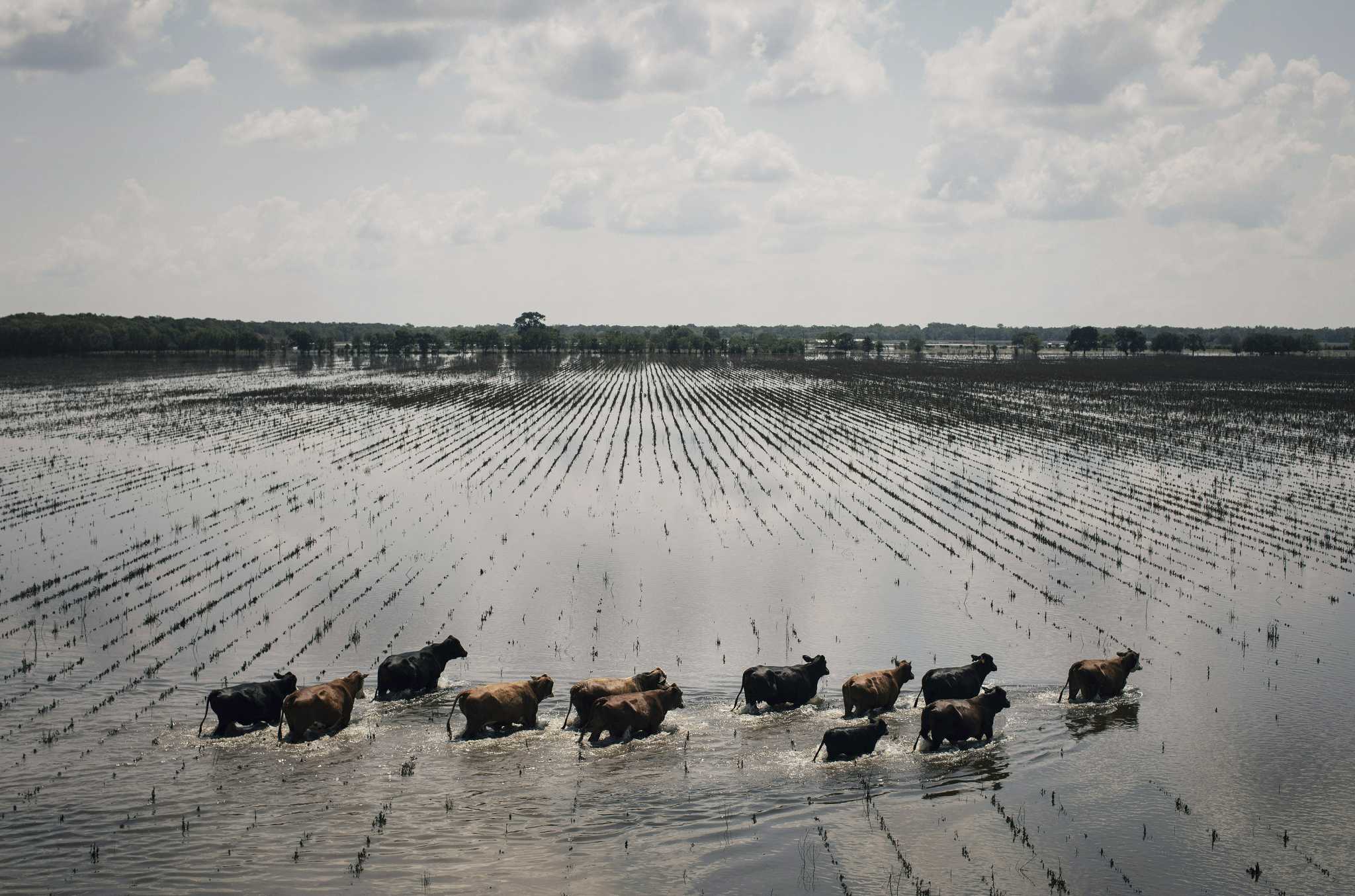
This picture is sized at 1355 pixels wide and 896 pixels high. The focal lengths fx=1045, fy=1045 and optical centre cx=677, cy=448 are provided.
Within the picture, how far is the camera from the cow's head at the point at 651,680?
16.6 metres

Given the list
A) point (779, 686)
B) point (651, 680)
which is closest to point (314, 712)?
point (651, 680)

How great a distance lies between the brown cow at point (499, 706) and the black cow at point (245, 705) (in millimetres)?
2639

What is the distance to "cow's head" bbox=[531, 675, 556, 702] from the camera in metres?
16.3

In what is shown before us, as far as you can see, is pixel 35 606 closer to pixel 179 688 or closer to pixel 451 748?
pixel 179 688

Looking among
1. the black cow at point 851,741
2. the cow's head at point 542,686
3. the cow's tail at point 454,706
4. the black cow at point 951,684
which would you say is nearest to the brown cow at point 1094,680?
the black cow at point 951,684

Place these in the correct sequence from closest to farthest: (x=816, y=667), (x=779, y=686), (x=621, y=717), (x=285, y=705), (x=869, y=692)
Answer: (x=285, y=705) → (x=621, y=717) → (x=869, y=692) → (x=779, y=686) → (x=816, y=667)

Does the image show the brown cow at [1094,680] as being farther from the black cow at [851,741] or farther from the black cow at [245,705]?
the black cow at [245,705]

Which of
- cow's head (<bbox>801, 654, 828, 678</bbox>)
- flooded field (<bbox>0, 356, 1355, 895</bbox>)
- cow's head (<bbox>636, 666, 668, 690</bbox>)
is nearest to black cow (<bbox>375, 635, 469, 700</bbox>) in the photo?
flooded field (<bbox>0, 356, 1355, 895</bbox>)

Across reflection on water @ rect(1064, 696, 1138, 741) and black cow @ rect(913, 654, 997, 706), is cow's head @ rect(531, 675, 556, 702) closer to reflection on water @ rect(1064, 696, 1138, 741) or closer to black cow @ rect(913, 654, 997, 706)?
black cow @ rect(913, 654, 997, 706)

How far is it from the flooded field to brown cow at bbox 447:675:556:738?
33 cm

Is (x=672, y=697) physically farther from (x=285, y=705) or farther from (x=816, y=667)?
(x=285, y=705)

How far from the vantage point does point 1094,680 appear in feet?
56.3

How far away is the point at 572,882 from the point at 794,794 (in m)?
3.45

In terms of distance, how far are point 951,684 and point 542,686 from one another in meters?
6.52
